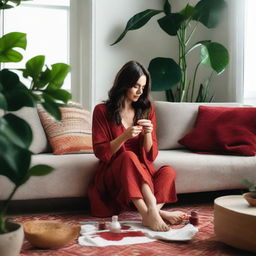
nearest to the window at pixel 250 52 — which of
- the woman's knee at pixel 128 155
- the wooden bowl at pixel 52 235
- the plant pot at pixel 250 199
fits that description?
the woman's knee at pixel 128 155

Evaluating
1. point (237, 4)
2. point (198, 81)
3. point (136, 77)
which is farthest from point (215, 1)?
point (136, 77)

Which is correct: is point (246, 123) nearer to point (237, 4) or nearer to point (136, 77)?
point (136, 77)

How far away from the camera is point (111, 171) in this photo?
3.03 m

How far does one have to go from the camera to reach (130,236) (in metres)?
2.59

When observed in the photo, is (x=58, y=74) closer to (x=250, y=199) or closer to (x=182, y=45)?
(x=250, y=199)

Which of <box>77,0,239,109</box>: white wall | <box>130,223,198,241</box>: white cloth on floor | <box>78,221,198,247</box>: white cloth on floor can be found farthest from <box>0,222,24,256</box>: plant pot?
<box>77,0,239,109</box>: white wall

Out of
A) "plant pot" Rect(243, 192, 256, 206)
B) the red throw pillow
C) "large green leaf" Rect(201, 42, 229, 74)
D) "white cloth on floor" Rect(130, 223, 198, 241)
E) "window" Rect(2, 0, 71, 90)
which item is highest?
"window" Rect(2, 0, 71, 90)

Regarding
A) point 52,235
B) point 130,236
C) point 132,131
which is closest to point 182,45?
point 132,131

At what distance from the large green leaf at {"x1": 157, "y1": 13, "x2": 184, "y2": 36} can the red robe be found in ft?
5.47

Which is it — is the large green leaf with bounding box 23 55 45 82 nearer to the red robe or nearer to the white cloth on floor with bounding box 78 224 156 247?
the white cloth on floor with bounding box 78 224 156 247

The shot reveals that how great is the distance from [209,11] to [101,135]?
2.05 m

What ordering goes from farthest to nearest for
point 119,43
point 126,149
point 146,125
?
point 119,43
point 126,149
point 146,125

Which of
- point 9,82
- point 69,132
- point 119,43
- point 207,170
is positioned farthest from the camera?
point 119,43

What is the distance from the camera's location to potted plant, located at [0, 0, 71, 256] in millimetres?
1413
